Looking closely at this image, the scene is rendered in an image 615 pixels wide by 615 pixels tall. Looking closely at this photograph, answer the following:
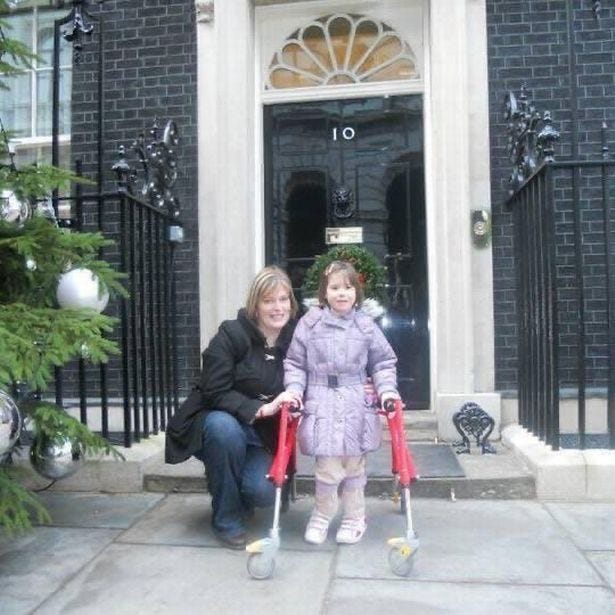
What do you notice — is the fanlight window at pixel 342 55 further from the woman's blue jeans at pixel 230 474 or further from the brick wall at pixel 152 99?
the woman's blue jeans at pixel 230 474

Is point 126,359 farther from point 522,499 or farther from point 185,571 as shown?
point 522,499

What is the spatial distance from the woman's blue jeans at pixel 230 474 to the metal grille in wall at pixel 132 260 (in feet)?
3.93

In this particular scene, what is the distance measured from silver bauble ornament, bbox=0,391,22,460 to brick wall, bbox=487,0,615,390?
3796 mm

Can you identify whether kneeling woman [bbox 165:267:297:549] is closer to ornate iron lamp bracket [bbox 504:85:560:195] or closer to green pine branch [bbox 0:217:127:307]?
green pine branch [bbox 0:217:127:307]

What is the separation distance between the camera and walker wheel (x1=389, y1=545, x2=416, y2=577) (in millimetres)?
3064

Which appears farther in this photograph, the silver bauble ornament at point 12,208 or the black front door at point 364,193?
the black front door at point 364,193

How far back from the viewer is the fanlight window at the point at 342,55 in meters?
6.16

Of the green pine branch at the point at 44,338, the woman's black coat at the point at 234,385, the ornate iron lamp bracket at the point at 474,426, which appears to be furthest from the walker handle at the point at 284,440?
the ornate iron lamp bracket at the point at 474,426

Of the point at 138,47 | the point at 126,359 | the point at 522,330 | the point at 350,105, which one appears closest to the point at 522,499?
the point at 522,330

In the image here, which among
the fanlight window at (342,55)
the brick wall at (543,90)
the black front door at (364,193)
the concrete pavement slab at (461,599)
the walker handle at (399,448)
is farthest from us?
the fanlight window at (342,55)

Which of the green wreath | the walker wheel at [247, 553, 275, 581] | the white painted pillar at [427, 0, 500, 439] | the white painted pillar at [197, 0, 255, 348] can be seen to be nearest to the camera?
the walker wheel at [247, 553, 275, 581]

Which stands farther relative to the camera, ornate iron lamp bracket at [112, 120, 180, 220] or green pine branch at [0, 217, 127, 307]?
ornate iron lamp bracket at [112, 120, 180, 220]

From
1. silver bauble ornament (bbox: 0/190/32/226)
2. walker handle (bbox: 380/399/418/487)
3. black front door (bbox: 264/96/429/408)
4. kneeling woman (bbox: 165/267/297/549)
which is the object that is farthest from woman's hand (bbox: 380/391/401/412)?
black front door (bbox: 264/96/429/408)

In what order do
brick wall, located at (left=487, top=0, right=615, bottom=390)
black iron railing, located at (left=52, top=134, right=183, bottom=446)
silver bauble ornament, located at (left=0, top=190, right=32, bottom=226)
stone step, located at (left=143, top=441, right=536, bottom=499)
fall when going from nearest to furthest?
silver bauble ornament, located at (left=0, top=190, right=32, bottom=226) < stone step, located at (left=143, top=441, right=536, bottom=499) < black iron railing, located at (left=52, top=134, right=183, bottom=446) < brick wall, located at (left=487, top=0, right=615, bottom=390)
